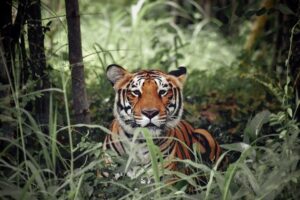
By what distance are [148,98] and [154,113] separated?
0.09 m

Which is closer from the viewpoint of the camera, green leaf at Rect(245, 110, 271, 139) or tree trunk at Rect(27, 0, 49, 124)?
green leaf at Rect(245, 110, 271, 139)

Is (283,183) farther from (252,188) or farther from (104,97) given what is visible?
(104,97)

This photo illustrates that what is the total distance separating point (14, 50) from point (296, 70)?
1.68 metres

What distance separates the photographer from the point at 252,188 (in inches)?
122

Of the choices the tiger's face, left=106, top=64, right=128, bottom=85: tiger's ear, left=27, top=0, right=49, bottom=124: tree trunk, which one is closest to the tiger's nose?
the tiger's face

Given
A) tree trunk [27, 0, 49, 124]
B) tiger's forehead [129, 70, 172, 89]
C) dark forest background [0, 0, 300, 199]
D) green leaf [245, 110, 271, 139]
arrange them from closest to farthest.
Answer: dark forest background [0, 0, 300, 199] < green leaf [245, 110, 271, 139] < tiger's forehead [129, 70, 172, 89] < tree trunk [27, 0, 49, 124]

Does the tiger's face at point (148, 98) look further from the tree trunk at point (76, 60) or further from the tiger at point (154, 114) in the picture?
the tree trunk at point (76, 60)

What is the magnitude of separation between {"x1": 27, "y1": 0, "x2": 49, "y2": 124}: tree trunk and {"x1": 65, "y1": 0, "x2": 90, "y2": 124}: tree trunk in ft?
0.52

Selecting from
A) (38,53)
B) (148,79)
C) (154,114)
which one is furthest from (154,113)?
(38,53)

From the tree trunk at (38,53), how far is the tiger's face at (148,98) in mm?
427

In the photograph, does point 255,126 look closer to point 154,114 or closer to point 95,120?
point 154,114

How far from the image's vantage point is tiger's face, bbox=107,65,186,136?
3617 millimetres

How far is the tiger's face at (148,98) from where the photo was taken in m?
3.62

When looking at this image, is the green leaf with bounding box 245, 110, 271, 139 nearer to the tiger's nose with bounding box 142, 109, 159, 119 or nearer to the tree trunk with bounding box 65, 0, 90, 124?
the tiger's nose with bounding box 142, 109, 159, 119
